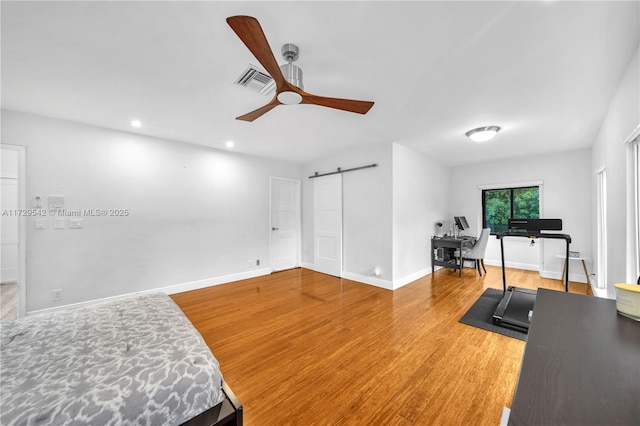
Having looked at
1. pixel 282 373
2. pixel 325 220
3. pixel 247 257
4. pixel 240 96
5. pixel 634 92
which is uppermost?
pixel 240 96

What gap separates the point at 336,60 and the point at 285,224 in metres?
4.13

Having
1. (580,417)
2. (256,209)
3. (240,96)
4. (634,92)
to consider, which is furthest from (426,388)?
(256,209)

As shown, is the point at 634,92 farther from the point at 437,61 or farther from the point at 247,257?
the point at 247,257

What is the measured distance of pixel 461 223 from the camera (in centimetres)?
569

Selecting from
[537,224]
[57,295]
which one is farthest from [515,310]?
[57,295]

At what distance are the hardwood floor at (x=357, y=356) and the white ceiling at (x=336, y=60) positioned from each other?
2534mm

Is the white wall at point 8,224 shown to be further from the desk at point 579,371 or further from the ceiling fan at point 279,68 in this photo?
the desk at point 579,371

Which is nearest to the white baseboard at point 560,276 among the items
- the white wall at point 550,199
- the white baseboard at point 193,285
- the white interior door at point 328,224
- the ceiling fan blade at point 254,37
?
the white wall at point 550,199

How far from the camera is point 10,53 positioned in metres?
1.89

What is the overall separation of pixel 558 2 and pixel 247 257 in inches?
195

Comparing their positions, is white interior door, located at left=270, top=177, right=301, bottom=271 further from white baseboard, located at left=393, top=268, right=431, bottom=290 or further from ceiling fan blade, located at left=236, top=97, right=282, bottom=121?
ceiling fan blade, located at left=236, top=97, right=282, bottom=121

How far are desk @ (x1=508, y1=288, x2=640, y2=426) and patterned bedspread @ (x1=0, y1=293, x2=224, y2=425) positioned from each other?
1236mm

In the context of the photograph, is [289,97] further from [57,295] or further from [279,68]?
[57,295]

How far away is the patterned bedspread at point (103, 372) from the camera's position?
3.02 ft
